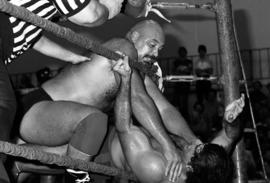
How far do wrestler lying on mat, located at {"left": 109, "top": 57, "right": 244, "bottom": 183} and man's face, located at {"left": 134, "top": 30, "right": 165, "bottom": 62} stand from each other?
12.9 inches

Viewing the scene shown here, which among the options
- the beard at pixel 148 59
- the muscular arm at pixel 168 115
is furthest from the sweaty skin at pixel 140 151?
the beard at pixel 148 59

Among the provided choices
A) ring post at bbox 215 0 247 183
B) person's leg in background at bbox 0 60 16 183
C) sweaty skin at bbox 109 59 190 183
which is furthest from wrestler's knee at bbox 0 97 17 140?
ring post at bbox 215 0 247 183

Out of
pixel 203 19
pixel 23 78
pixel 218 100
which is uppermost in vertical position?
pixel 203 19

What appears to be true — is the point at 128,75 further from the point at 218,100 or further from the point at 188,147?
the point at 218,100

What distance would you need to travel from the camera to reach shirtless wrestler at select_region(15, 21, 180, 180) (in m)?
1.69

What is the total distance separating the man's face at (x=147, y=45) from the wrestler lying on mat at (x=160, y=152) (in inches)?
12.9

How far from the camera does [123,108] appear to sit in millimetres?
2018

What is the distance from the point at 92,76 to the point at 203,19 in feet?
21.0

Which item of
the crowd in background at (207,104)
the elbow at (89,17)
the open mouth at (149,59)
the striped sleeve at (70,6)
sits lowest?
the crowd in background at (207,104)

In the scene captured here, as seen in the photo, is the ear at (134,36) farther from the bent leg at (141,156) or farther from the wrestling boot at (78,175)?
the wrestling boot at (78,175)

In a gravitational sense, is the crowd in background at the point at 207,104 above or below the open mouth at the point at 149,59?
below

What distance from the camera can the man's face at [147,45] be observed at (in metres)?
2.31

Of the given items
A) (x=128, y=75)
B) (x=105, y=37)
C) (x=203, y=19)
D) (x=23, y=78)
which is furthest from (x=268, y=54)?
(x=128, y=75)

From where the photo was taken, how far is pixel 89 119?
167 centimetres
